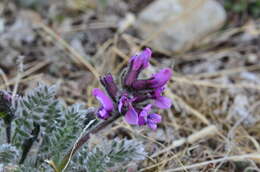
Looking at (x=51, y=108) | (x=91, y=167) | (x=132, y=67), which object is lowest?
(x=91, y=167)

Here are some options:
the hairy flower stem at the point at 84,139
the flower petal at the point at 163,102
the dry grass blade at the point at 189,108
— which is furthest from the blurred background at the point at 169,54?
the flower petal at the point at 163,102

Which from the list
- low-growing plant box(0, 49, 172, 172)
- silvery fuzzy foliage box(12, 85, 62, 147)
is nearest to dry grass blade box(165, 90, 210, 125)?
low-growing plant box(0, 49, 172, 172)

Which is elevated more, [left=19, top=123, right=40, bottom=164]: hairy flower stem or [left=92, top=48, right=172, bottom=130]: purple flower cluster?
[left=92, top=48, right=172, bottom=130]: purple flower cluster

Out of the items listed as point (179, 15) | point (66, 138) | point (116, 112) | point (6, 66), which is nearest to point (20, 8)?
point (6, 66)

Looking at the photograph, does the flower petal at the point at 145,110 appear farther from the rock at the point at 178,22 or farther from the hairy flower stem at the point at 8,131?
the rock at the point at 178,22

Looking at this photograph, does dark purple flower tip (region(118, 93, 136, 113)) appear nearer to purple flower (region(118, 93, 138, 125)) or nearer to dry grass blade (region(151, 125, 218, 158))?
purple flower (region(118, 93, 138, 125))

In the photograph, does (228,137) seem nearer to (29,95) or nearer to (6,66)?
(29,95)
